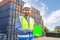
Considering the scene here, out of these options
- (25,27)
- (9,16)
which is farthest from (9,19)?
(25,27)

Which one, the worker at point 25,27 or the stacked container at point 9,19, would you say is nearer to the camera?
the worker at point 25,27

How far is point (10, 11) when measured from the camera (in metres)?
13.1

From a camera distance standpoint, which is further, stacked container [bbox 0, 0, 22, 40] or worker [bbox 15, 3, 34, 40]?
stacked container [bbox 0, 0, 22, 40]

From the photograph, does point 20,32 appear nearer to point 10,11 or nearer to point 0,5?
point 10,11

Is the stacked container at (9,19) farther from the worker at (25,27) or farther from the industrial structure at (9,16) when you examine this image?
the worker at (25,27)

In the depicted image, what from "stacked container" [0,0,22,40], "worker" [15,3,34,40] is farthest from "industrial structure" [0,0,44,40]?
"worker" [15,3,34,40]

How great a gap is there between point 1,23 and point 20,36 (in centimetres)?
1314

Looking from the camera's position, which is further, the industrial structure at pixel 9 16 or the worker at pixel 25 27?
the industrial structure at pixel 9 16

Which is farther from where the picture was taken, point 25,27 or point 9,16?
point 9,16

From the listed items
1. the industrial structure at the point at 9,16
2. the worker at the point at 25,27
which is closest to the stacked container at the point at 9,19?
the industrial structure at the point at 9,16

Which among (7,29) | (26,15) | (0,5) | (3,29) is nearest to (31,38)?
(26,15)

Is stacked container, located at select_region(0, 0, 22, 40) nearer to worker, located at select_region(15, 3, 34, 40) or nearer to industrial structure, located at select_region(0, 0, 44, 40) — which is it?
industrial structure, located at select_region(0, 0, 44, 40)

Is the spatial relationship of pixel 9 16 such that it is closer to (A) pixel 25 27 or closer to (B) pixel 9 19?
(B) pixel 9 19

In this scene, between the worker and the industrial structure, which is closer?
the worker
